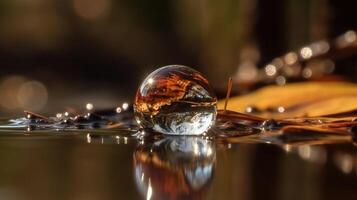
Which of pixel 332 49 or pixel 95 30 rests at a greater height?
pixel 95 30

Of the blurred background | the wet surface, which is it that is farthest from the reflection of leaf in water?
the blurred background

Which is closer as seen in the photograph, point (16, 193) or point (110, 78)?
point (16, 193)

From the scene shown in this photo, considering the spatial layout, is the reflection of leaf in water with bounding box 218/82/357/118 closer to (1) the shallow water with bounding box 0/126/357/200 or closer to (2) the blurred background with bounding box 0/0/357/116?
(1) the shallow water with bounding box 0/126/357/200

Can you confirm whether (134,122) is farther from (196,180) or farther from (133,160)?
(196,180)

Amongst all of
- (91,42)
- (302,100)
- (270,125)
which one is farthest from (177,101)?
(91,42)

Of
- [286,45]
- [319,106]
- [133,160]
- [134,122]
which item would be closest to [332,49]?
[286,45]

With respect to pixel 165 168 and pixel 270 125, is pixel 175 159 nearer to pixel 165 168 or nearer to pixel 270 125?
pixel 165 168
